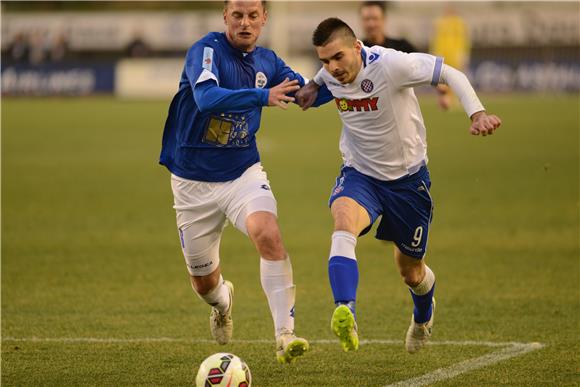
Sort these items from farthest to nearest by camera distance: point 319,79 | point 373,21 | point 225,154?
point 373,21
point 225,154
point 319,79

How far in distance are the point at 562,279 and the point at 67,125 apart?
2176 centimetres

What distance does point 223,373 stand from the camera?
6164 mm

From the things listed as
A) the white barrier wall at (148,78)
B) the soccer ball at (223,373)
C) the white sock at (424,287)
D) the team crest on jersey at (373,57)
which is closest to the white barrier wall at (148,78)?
the white barrier wall at (148,78)

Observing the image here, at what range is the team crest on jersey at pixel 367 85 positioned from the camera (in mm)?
6961

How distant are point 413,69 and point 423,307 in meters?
1.80

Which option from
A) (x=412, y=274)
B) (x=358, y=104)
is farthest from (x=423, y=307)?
(x=358, y=104)

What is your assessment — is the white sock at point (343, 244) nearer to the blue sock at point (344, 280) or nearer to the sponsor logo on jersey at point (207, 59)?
the blue sock at point (344, 280)

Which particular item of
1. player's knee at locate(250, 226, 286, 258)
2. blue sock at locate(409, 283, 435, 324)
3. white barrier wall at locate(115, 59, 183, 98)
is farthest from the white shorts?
white barrier wall at locate(115, 59, 183, 98)

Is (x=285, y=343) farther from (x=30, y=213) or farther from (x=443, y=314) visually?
(x=30, y=213)

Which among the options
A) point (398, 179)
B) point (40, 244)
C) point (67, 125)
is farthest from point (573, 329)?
point (67, 125)

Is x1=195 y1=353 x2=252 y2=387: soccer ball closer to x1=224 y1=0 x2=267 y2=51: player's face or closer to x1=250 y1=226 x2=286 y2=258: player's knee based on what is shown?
x1=250 y1=226 x2=286 y2=258: player's knee

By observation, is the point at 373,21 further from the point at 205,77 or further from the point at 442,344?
the point at 205,77

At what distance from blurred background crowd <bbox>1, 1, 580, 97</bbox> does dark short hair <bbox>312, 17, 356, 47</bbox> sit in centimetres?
3159

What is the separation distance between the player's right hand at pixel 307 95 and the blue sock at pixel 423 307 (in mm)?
1653
